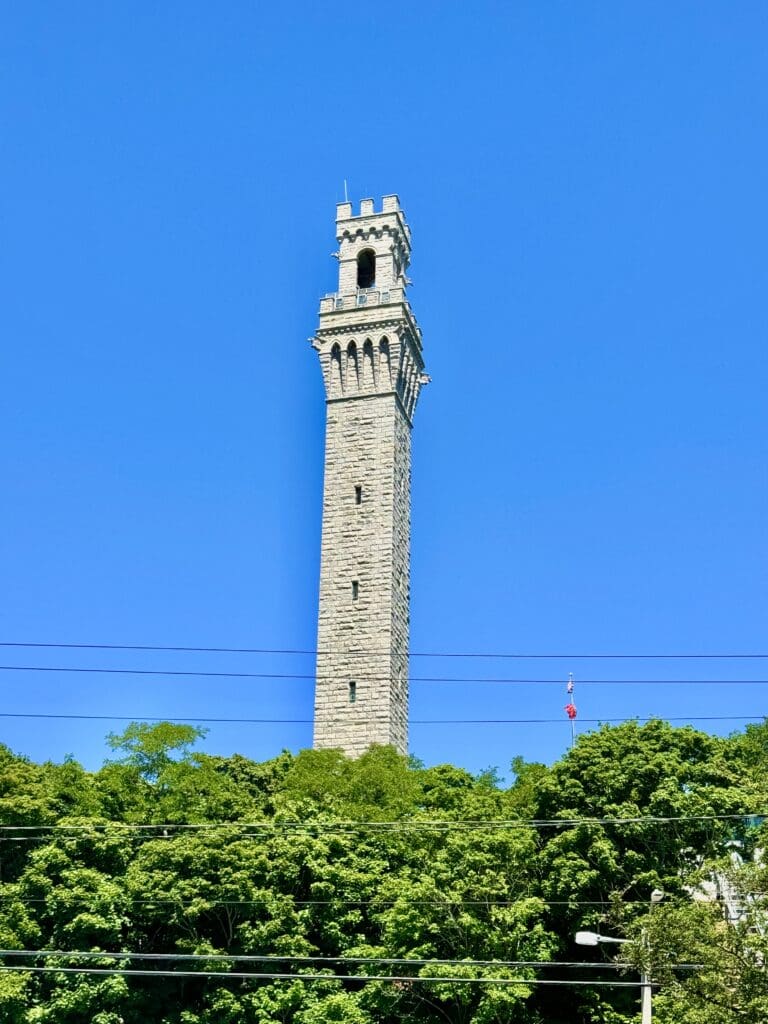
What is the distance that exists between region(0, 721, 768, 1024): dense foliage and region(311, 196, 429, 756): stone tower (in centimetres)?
1535

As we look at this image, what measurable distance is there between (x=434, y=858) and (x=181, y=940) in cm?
A: 736

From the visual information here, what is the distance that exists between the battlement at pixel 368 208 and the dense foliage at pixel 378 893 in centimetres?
3530

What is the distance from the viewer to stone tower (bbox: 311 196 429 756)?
55219 mm

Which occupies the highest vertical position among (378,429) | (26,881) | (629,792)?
(378,429)

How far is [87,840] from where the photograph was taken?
3681 cm

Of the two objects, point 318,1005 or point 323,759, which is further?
point 323,759

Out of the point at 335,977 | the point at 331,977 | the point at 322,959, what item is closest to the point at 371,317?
the point at 331,977

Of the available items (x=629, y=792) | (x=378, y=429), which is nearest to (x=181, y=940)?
(x=629, y=792)

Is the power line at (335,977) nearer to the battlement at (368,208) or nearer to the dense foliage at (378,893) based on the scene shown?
the dense foliage at (378,893)

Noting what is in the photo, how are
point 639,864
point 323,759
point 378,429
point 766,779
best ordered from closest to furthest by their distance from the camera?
point 766,779, point 639,864, point 323,759, point 378,429

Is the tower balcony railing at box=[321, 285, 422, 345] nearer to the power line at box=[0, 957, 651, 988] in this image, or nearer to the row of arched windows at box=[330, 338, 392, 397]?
the row of arched windows at box=[330, 338, 392, 397]

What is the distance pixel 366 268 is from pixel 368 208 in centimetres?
316

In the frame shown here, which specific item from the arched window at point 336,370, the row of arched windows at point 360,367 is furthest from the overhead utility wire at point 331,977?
the arched window at point 336,370

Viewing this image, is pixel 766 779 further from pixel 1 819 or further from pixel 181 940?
pixel 1 819
